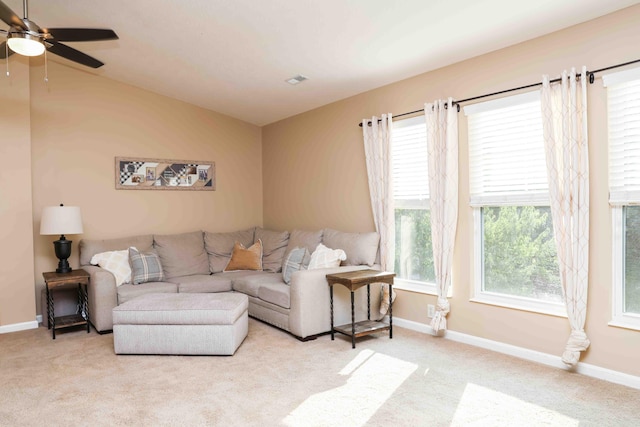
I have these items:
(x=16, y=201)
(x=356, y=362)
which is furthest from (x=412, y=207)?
(x=16, y=201)

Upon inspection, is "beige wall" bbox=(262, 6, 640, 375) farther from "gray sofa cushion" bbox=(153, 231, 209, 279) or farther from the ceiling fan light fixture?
the ceiling fan light fixture

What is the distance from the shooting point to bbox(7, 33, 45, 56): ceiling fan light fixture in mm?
2729

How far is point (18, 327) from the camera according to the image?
4.46m

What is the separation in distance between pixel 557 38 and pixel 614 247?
5.02 ft

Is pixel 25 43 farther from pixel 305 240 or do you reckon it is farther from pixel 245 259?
pixel 245 259

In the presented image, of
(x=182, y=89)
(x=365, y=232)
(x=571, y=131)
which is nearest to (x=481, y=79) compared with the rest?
(x=571, y=131)

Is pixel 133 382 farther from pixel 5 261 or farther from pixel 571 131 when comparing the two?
pixel 571 131

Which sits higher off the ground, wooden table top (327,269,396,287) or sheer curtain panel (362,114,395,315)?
sheer curtain panel (362,114,395,315)

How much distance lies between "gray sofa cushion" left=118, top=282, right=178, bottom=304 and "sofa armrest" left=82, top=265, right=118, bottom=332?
8cm

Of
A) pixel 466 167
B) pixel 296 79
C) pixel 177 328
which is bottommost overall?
pixel 177 328

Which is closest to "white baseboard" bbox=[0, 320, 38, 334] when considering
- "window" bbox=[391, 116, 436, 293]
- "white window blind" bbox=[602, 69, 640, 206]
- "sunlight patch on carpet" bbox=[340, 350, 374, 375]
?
"sunlight patch on carpet" bbox=[340, 350, 374, 375]

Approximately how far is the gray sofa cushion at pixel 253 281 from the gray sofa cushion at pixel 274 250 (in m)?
0.19

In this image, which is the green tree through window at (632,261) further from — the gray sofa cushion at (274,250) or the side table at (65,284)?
the side table at (65,284)

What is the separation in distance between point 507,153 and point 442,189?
616 millimetres
